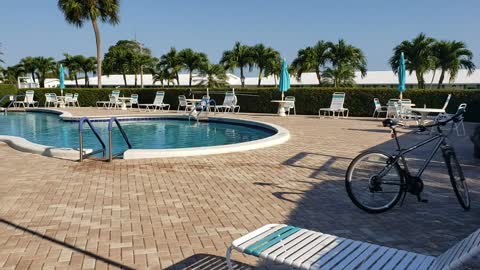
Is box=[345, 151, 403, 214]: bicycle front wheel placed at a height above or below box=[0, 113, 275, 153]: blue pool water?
above

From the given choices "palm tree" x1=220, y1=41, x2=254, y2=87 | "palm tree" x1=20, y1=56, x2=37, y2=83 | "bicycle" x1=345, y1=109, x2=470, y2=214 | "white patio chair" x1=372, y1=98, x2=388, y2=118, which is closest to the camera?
"bicycle" x1=345, y1=109, x2=470, y2=214

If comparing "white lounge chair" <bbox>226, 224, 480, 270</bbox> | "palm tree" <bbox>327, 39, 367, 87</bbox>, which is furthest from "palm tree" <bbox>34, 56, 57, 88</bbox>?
"white lounge chair" <bbox>226, 224, 480, 270</bbox>

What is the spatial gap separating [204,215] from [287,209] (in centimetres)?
89

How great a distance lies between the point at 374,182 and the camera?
4.32 metres

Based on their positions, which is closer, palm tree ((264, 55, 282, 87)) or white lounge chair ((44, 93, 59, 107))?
white lounge chair ((44, 93, 59, 107))

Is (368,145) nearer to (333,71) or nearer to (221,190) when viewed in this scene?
(221,190)

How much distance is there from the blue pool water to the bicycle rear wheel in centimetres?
743

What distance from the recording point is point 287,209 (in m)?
4.50

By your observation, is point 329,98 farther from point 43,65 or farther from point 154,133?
point 43,65

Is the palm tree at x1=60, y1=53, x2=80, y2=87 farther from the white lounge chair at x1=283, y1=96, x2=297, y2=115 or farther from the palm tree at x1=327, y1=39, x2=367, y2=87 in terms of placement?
the white lounge chair at x1=283, y1=96, x2=297, y2=115

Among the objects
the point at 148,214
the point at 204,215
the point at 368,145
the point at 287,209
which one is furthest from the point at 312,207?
the point at 368,145

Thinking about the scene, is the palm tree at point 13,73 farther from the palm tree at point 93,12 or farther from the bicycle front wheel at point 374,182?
the bicycle front wheel at point 374,182

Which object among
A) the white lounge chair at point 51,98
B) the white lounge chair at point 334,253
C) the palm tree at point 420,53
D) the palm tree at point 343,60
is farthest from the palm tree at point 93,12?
the white lounge chair at point 334,253

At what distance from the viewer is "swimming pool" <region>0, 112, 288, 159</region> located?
11.5 metres
